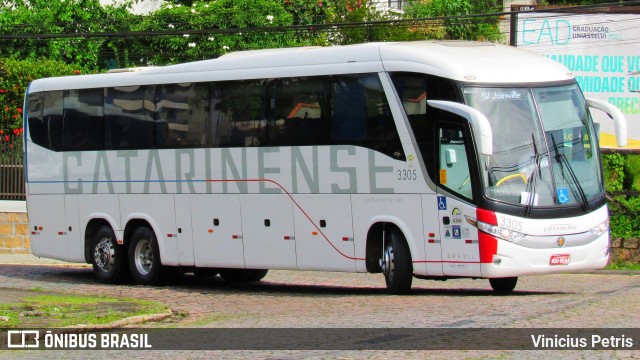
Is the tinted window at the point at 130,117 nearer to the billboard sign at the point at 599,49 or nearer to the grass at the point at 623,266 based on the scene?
the grass at the point at 623,266

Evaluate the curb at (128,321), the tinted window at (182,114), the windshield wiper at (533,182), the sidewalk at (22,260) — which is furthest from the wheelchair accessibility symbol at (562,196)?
the sidewalk at (22,260)

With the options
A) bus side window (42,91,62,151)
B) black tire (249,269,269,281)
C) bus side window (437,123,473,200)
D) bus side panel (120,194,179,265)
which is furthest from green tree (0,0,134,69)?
bus side window (437,123,473,200)

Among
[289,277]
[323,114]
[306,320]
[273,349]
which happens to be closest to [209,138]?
[323,114]

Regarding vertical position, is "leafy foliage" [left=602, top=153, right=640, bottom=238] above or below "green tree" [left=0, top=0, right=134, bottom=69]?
below

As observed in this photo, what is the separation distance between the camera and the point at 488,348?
11.5m

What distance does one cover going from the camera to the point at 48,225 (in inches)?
914

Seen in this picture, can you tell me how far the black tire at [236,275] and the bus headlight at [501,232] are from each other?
7.14m

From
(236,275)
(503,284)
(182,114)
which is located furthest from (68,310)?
(236,275)

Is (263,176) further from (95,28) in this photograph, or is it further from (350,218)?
(95,28)

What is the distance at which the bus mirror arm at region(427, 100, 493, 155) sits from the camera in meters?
16.0

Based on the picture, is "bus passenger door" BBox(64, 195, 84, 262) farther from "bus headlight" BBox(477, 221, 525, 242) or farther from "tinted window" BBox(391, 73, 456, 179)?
"bus headlight" BBox(477, 221, 525, 242)

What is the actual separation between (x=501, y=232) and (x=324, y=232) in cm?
327

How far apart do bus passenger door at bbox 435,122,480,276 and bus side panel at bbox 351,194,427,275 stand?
1.25 ft

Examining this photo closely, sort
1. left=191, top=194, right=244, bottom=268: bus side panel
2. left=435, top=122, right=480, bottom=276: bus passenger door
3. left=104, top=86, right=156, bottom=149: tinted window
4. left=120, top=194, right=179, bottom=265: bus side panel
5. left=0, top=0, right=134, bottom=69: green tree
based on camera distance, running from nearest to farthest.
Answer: left=435, top=122, right=480, bottom=276: bus passenger door, left=191, top=194, right=244, bottom=268: bus side panel, left=120, top=194, right=179, bottom=265: bus side panel, left=104, top=86, right=156, bottom=149: tinted window, left=0, top=0, right=134, bottom=69: green tree
